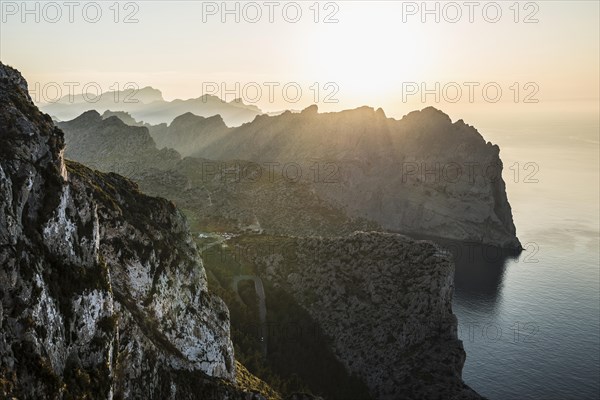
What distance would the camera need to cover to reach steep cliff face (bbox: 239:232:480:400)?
10231cm

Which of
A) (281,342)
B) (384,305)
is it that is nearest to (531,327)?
(384,305)

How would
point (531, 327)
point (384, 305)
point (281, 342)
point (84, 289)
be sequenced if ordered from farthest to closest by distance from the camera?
point (531, 327) → point (384, 305) → point (281, 342) → point (84, 289)

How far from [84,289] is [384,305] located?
8657 cm

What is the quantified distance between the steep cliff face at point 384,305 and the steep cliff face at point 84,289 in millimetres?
55798

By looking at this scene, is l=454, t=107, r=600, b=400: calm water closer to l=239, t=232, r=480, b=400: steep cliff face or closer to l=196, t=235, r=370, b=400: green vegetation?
l=239, t=232, r=480, b=400: steep cliff face

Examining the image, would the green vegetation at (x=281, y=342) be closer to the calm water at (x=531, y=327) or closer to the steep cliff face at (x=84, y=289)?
the calm water at (x=531, y=327)

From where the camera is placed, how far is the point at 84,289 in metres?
35.6

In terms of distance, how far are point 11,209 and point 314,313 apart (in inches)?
3579

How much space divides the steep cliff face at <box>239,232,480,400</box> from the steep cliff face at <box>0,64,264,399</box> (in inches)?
2197

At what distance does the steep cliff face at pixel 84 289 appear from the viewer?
3000 cm

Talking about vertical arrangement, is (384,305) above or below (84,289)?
below

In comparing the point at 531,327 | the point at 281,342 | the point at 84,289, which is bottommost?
the point at 531,327

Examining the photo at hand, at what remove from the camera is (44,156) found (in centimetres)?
3625

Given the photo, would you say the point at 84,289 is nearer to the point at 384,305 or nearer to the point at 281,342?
the point at 281,342
